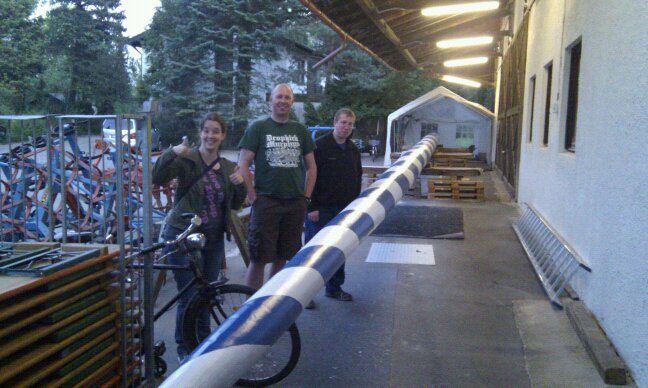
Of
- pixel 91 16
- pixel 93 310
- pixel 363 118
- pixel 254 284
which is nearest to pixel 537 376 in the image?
pixel 254 284

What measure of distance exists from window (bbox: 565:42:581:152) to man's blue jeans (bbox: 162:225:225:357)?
4.51 meters

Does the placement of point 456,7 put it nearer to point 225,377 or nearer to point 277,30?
point 225,377

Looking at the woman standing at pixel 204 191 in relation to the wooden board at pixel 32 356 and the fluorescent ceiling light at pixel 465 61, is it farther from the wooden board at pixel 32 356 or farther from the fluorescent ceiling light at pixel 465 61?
the fluorescent ceiling light at pixel 465 61

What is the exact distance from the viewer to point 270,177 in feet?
16.3

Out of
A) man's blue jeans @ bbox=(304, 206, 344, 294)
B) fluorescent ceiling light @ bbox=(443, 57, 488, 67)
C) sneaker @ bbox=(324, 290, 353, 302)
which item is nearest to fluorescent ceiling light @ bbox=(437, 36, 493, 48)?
fluorescent ceiling light @ bbox=(443, 57, 488, 67)

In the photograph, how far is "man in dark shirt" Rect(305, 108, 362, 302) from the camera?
225 inches

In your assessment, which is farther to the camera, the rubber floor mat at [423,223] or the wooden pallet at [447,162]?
the wooden pallet at [447,162]

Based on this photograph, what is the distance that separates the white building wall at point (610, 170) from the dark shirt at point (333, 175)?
220cm

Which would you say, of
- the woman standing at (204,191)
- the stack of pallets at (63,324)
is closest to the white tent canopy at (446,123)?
the woman standing at (204,191)

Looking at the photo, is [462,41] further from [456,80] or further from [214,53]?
[214,53]

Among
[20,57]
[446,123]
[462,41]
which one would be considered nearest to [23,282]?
[462,41]

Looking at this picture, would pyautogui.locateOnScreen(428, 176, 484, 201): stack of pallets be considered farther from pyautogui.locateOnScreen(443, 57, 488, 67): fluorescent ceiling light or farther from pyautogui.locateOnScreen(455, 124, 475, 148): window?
pyautogui.locateOnScreen(455, 124, 475, 148): window

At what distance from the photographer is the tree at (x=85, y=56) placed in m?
38.3

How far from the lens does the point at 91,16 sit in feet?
A: 130
